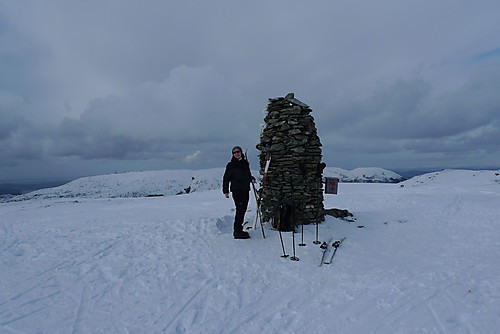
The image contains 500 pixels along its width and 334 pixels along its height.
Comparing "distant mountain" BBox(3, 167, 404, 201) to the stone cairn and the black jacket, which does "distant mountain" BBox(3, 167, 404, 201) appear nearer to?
the stone cairn

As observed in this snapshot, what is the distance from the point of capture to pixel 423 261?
24.8 feet

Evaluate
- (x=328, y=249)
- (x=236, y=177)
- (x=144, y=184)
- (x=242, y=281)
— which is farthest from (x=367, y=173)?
(x=242, y=281)

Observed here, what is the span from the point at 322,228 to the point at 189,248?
5481 mm

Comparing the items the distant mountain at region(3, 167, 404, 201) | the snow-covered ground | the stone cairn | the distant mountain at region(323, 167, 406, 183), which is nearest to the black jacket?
the snow-covered ground

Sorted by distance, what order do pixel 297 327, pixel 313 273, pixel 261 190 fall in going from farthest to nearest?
1. pixel 261 190
2. pixel 313 273
3. pixel 297 327

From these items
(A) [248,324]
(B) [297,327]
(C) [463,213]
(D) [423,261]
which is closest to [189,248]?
(A) [248,324]

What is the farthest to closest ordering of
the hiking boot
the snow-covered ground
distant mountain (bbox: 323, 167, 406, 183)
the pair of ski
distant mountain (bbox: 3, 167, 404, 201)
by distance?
1. distant mountain (bbox: 323, 167, 406, 183)
2. distant mountain (bbox: 3, 167, 404, 201)
3. the hiking boot
4. the pair of ski
5. the snow-covered ground

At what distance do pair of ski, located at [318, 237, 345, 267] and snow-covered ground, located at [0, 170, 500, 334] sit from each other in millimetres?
201

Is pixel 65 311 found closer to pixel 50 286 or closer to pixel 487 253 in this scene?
pixel 50 286

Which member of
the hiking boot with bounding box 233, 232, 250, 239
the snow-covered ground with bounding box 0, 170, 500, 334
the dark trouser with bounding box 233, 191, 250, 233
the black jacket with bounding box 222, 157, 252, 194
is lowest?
the snow-covered ground with bounding box 0, 170, 500, 334

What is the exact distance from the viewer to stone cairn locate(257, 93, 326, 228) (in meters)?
11.6

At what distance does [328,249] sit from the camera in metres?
8.63

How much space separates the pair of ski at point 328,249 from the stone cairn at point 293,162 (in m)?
2.22

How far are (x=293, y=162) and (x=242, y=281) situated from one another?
20.4ft
